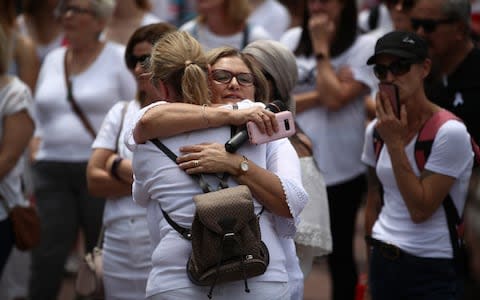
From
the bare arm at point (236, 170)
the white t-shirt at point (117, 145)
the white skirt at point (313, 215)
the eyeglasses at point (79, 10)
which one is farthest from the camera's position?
the eyeglasses at point (79, 10)

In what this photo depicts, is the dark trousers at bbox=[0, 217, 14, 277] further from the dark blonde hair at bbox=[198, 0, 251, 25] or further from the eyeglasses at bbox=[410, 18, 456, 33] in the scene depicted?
the eyeglasses at bbox=[410, 18, 456, 33]

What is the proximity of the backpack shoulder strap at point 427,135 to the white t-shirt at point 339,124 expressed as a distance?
1.80 meters

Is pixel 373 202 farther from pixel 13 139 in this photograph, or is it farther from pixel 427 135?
pixel 13 139

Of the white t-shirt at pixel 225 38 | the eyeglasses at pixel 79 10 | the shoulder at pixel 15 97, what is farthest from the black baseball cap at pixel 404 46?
the eyeglasses at pixel 79 10

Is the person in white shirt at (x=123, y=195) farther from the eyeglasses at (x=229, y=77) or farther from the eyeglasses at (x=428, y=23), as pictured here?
the eyeglasses at (x=428, y=23)

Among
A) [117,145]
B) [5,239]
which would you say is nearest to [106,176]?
[117,145]

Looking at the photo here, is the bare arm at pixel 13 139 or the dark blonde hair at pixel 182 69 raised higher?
the dark blonde hair at pixel 182 69

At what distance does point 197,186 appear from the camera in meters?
3.62

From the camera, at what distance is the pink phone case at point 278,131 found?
3609 mm

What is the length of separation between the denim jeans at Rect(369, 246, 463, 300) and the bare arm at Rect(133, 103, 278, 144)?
4.13ft

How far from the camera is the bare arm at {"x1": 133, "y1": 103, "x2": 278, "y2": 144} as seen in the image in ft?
11.8

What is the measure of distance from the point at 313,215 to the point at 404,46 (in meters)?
0.87

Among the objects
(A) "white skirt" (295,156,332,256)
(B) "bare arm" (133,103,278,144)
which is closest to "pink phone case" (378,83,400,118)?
(A) "white skirt" (295,156,332,256)

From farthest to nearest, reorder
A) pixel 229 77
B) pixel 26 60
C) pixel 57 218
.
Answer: pixel 26 60
pixel 57 218
pixel 229 77
